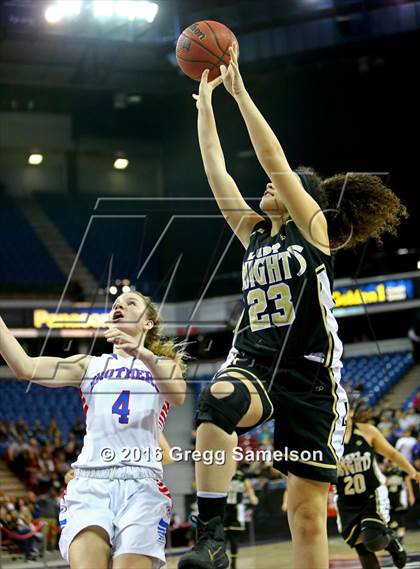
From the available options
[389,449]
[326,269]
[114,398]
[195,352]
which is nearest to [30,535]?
[195,352]

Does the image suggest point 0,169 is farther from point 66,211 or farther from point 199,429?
point 199,429

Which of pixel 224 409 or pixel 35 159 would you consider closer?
pixel 224 409

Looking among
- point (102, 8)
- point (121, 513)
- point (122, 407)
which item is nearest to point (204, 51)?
point (122, 407)

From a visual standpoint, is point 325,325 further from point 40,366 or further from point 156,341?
point 40,366

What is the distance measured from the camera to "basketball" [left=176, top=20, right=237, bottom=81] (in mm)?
4703

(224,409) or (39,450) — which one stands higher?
(39,450)

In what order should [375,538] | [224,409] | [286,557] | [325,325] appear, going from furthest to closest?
[286,557]
[375,538]
[325,325]
[224,409]

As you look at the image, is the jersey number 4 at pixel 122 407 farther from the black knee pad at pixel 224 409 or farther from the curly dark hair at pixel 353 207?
the curly dark hair at pixel 353 207

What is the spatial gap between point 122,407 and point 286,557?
6.55 meters

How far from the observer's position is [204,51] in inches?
185

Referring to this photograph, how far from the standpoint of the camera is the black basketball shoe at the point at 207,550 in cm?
323

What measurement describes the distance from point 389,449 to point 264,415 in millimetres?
3916

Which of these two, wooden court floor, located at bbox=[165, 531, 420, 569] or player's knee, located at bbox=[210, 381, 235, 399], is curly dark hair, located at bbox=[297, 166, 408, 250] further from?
wooden court floor, located at bbox=[165, 531, 420, 569]

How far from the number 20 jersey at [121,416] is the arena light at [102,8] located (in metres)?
13.8
